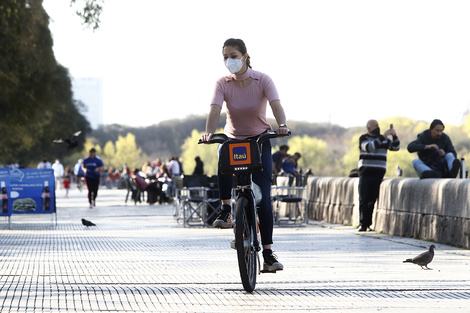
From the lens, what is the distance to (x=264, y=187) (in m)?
7.93

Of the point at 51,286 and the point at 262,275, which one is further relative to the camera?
the point at 262,275

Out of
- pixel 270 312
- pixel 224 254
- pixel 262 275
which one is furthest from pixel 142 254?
pixel 270 312

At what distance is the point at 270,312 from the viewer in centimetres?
653

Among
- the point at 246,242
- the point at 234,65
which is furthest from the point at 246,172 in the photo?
the point at 234,65

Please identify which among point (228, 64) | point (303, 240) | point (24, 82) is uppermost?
point (24, 82)

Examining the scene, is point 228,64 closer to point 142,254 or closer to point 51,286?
point 51,286

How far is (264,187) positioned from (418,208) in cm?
691

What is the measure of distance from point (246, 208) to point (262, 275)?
1.61 m

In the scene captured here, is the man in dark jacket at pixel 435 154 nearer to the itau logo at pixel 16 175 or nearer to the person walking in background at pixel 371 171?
the person walking in background at pixel 371 171

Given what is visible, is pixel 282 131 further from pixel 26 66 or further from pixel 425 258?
pixel 26 66

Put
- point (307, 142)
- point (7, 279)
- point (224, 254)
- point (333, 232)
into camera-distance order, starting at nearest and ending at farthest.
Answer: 1. point (7, 279)
2. point (224, 254)
3. point (333, 232)
4. point (307, 142)

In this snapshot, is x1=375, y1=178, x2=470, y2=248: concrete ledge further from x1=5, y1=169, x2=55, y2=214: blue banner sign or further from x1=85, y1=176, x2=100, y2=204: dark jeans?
x1=85, y1=176, x2=100, y2=204: dark jeans

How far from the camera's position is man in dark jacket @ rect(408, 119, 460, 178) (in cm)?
1509

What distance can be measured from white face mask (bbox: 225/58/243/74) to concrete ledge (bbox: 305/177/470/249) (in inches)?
216
